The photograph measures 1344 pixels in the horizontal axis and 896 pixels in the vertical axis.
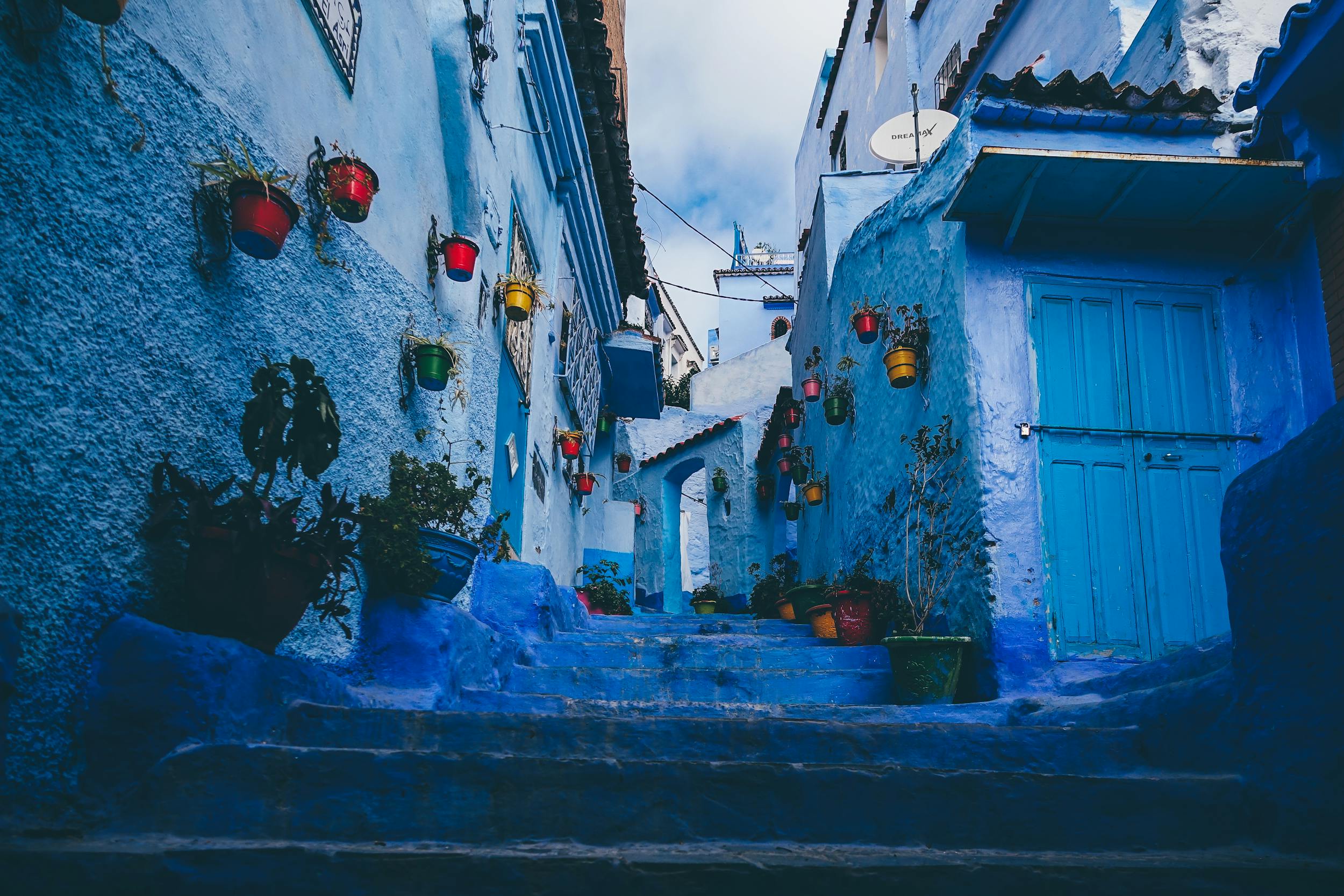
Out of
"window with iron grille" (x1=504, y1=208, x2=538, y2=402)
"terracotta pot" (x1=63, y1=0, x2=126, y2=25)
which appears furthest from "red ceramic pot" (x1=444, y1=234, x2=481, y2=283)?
"terracotta pot" (x1=63, y1=0, x2=126, y2=25)

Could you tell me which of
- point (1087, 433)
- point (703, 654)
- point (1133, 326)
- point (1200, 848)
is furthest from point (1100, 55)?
point (1200, 848)

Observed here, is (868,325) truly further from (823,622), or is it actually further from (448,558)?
(448,558)

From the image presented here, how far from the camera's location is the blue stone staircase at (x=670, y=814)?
7.12ft

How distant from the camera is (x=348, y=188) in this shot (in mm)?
4309

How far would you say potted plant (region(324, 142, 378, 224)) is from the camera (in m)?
4.31

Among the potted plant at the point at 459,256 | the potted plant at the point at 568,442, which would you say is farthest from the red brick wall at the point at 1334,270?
the potted plant at the point at 568,442

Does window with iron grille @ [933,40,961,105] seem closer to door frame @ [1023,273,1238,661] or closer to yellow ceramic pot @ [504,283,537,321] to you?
door frame @ [1023,273,1238,661]

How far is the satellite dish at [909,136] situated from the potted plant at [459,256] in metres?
5.76

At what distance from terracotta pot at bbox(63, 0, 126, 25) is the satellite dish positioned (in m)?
8.48

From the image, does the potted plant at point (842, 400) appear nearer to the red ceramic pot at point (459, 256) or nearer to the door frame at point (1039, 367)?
the door frame at point (1039, 367)

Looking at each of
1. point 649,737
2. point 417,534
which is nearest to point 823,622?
point 417,534

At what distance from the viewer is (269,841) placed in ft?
7.56

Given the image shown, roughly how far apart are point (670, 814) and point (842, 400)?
255 inches

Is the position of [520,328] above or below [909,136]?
below
